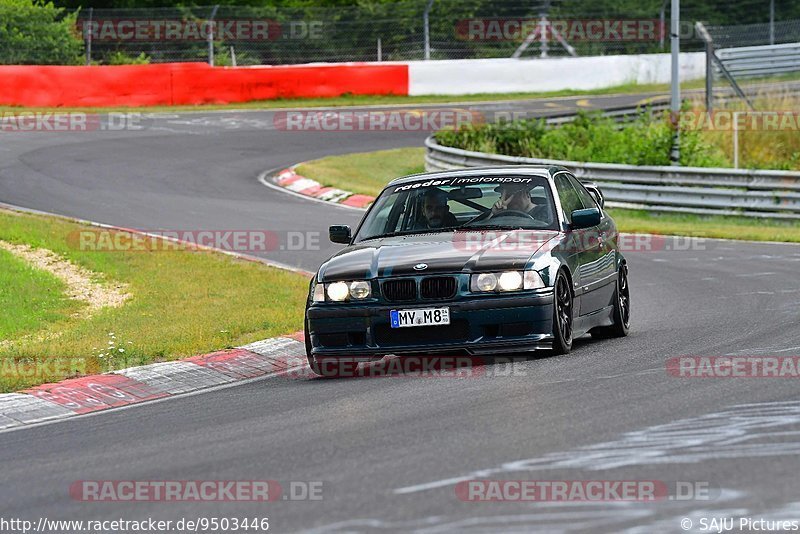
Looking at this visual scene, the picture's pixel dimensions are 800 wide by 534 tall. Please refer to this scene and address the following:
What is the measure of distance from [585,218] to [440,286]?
157 cm

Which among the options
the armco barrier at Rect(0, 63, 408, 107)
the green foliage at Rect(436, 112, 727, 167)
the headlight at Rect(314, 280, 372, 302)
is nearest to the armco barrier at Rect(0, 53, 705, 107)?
the armco barrier at Rect(0, 63, 408, 107)

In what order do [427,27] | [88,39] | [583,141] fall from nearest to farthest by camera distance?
[583,141] → [88,39] → [427,27]

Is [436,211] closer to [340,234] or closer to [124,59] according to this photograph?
[340,234]

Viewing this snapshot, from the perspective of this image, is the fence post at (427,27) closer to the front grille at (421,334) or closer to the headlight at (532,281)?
the headlight at (532,281)

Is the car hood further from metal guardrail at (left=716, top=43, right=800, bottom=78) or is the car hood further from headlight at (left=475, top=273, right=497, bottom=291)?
metal guardrail at (left=716, top=43, right=800, bottom=78)

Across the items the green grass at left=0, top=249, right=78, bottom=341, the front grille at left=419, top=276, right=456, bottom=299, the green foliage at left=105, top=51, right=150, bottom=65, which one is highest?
the green foliage at left=105, top=51, right=150, bottom=65

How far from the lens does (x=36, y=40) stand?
41.8 meters

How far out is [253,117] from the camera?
1490 inches

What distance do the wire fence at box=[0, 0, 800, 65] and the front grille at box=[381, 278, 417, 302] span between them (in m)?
31.4

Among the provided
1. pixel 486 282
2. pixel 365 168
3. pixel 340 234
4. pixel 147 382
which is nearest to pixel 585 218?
pixel 486 282

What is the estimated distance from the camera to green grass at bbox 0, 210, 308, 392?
11.1 meters

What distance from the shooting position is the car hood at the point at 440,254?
9.69 meters

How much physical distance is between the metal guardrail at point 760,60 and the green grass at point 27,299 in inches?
897

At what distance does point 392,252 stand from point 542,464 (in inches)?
156
